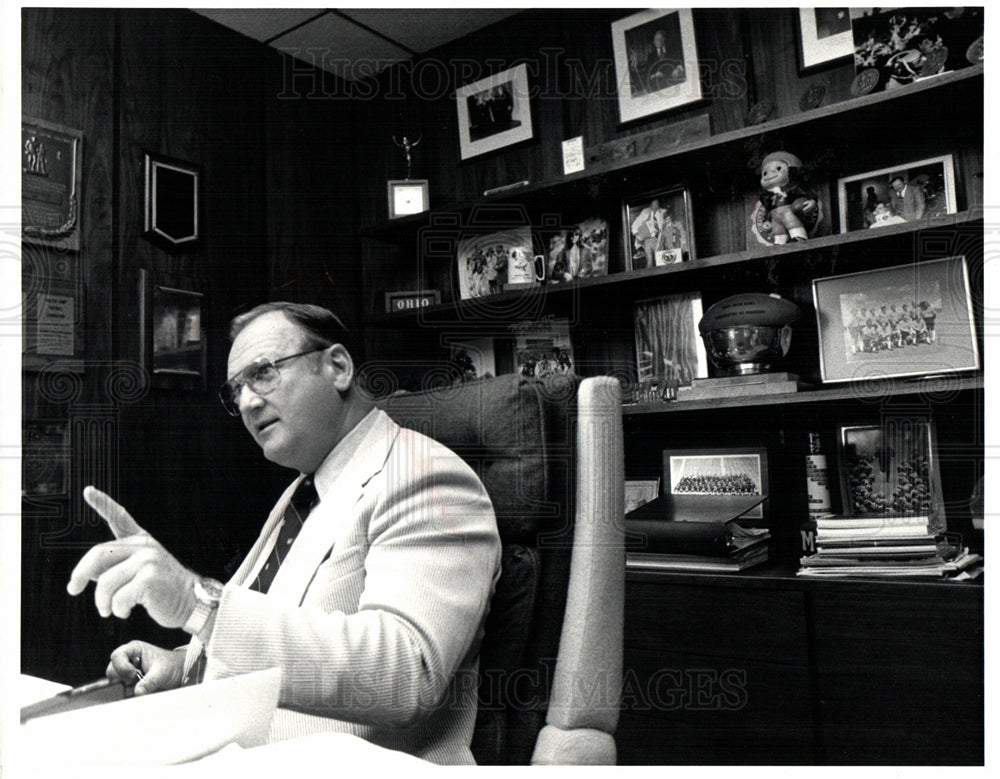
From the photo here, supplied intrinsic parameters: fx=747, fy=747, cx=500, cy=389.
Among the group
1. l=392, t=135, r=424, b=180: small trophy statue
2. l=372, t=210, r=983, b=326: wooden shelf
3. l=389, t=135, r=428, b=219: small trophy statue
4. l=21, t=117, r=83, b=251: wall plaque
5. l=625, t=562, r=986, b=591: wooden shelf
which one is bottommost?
l=625, t=562, r=986, b=591: wooden shelf

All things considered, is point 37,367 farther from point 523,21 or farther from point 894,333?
point 894,333

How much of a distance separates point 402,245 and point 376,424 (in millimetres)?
1717

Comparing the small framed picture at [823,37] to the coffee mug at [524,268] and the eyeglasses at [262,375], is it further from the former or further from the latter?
the eyeglasses at [262,375]

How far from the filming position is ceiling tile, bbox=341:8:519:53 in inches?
92.2

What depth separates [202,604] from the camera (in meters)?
0.78

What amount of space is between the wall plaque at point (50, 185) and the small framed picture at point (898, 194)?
1.99 metres

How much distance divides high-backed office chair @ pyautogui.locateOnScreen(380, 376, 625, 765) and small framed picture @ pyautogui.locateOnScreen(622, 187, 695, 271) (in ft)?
4.20

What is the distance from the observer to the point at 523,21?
98.6 inches

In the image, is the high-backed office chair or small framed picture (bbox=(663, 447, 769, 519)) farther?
small framed picture (bbox=(663, 447, 769, 519))

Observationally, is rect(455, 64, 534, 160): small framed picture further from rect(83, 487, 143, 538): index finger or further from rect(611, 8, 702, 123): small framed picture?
rect(83, 487, 143, 538): index finger

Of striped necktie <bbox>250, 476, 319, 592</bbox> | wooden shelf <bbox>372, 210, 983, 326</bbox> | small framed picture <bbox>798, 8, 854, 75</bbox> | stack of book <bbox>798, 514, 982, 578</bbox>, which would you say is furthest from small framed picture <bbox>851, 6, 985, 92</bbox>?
striped necktie <bbox>250, 476, 319, 592</bbox>

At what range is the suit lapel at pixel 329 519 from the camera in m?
0.98

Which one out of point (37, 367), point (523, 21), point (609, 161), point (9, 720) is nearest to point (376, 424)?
point (9, 720)

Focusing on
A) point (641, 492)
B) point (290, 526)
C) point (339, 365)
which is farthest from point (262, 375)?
point (641, 492)
